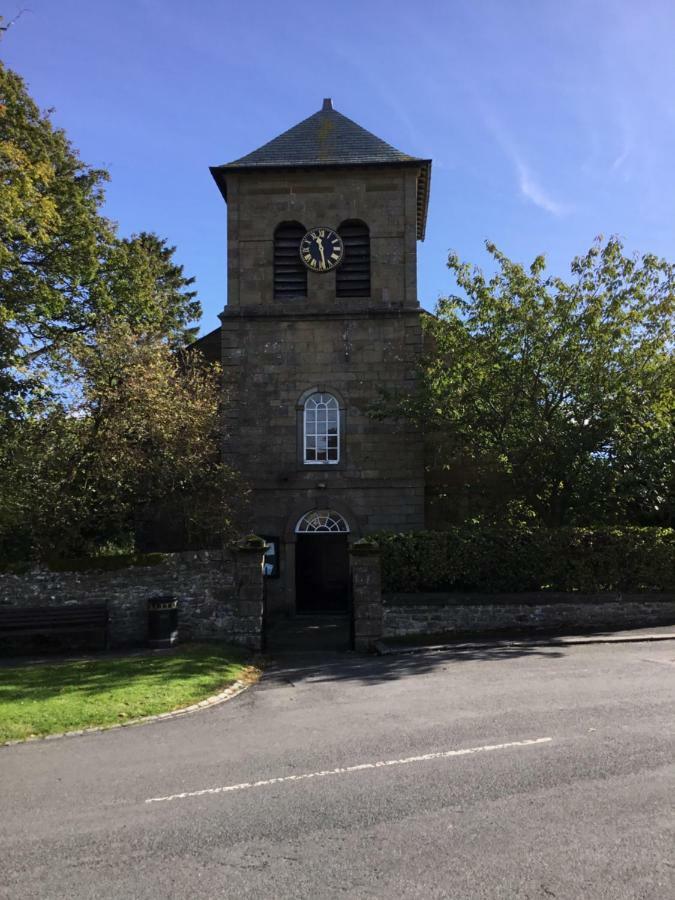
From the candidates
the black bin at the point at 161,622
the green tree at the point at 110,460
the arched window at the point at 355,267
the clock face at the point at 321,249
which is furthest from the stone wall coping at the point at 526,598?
the clock face at the point at 321,249

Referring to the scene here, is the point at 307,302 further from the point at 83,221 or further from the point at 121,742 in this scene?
the point at 121,742

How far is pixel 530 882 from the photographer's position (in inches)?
157

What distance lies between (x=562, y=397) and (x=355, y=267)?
753 cm

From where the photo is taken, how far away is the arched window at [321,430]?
20.5 m

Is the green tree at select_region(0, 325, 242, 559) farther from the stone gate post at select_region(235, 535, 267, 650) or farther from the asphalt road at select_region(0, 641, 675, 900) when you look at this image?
the asphalt road at select_region(0, 641, 675, 900)

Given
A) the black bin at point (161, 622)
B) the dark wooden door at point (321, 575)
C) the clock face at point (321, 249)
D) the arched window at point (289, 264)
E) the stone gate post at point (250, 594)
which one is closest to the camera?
the black bin at point (161, 622)

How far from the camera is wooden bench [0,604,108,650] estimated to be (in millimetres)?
13672

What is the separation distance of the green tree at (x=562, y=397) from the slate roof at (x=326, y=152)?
5.08 meters

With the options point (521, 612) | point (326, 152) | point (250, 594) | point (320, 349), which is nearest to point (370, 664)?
point (250, 594)

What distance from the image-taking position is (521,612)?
15125 mm

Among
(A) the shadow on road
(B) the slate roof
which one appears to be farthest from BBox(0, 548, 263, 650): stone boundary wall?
(B) the slate roof

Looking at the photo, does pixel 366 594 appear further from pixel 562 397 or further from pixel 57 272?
pixel 57 272

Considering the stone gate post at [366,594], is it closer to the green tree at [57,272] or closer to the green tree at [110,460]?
the green tree at [110,460]

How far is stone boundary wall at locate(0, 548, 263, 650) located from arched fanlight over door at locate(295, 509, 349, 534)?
19.1ft
